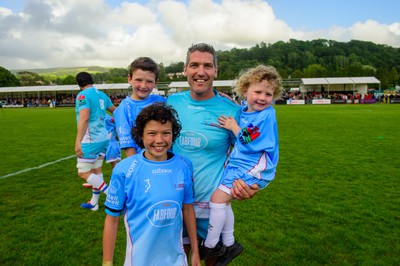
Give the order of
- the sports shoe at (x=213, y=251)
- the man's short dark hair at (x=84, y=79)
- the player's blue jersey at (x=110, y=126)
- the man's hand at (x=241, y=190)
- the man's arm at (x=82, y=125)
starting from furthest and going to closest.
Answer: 1. the player's blue jersey at (x=110, y=126)
2. the man's short dark hair at (x=84, y=79)
3. the man's arm at (x=82, y=125)
4. the sports shoe at (x=213, y=251)
5. the man's hand at (x=241, y=190)

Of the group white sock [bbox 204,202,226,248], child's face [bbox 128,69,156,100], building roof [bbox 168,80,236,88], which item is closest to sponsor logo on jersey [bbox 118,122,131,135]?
child's face [bbox 128,69,156,100]

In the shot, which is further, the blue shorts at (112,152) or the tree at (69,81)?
the tree at (69,81)

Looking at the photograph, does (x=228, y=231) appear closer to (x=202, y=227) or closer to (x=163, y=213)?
(x=202, y=227)

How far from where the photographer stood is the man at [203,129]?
8.96 feet

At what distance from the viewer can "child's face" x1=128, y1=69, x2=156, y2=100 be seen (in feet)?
10.5

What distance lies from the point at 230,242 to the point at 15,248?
3.28 metres

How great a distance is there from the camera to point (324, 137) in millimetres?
14562

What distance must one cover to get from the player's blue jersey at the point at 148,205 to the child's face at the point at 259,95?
1.11 metres

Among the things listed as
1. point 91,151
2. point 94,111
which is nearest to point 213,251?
point 91,151

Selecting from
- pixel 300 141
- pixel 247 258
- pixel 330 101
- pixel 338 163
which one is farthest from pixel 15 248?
pixel 330 101

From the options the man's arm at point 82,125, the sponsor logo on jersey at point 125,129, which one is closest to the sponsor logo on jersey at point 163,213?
the sponsor logo on jersey at point 125,129

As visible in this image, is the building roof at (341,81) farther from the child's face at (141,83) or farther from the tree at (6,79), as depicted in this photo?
the tree at (6,79)

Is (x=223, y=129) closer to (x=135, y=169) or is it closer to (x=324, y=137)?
(x=135, y=169)

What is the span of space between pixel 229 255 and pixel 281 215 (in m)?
2.99
